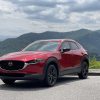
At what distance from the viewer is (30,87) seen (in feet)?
49.3

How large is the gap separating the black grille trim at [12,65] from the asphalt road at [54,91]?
66 cm

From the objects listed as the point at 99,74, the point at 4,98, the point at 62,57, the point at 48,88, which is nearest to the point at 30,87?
the point at 48,88

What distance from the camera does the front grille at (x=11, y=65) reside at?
1444 cm

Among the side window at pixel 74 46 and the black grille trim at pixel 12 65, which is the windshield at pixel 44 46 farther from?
the black grille trim at pixel 12 65

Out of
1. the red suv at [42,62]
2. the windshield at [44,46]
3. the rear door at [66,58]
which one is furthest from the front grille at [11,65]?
the rear door at [66,58]

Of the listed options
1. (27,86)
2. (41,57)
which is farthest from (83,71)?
(41,57)

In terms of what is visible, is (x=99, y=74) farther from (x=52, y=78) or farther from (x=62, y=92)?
(x=62, y=92)

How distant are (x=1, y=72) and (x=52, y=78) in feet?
5.63

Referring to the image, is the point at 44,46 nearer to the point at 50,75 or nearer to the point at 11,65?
the point at 50,75

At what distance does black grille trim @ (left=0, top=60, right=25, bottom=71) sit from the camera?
1444 cm

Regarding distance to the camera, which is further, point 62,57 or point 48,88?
point 62,57

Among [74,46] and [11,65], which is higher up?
[74,46]

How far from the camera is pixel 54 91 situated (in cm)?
1374

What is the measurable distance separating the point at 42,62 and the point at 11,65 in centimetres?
99
